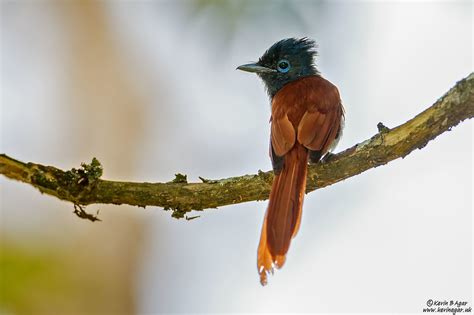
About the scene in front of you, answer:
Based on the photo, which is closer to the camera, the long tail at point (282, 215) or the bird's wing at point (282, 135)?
the long tail at point (282, 215)

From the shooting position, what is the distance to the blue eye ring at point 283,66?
6.15 m

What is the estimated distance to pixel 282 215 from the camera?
4352 millimetres

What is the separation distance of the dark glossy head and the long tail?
5.33ft

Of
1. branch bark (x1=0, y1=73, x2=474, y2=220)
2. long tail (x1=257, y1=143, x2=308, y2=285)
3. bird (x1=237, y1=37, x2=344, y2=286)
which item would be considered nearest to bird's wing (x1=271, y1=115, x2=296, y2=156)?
bird (x1=237, y1=37, x2=344, y2=286)

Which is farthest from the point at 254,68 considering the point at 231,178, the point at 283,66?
the point at 231,178

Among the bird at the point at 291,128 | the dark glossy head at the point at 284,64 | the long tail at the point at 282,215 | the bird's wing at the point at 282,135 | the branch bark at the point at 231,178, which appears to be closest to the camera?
the branch bark at the point at 231,178

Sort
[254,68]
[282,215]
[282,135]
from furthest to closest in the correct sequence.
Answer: [254,68] → [282,135] → [282,215]

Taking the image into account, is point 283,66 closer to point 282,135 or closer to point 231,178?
point 282,135

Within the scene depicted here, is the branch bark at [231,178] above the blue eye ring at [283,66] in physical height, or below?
below

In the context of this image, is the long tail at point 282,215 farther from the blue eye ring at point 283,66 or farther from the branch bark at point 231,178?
the blue eye ring at point 283,66

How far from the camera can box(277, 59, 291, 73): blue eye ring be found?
20.2ft

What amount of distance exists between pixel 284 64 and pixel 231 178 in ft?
6.65

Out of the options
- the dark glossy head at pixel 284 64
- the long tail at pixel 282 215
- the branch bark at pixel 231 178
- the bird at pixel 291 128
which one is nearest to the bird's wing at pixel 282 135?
the bird at pixel 291 128

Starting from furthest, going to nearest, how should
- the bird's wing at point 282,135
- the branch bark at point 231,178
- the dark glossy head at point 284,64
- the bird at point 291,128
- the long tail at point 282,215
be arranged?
the dark glossy head at point 284,64
the bird's wing at point 282,135
the bird at point 291,128
the long tail at point 282,215
the branch bark at point 231,178
